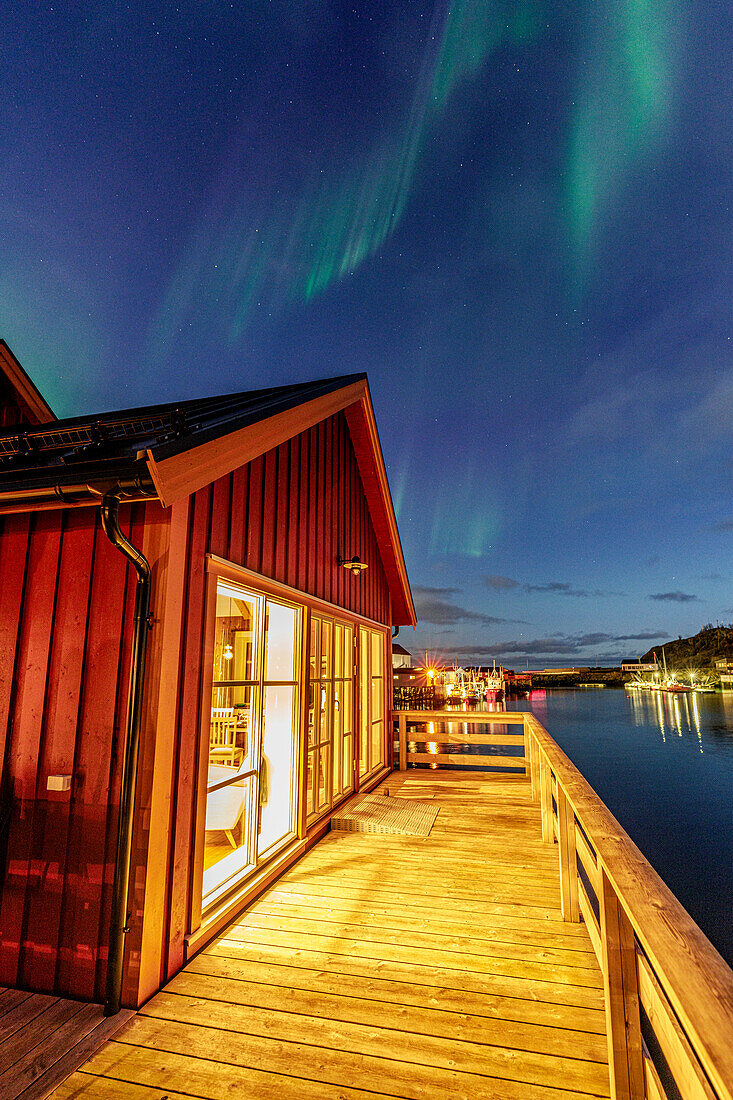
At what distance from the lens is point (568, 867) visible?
3248 millimetres

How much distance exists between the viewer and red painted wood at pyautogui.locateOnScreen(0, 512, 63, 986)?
2486mm

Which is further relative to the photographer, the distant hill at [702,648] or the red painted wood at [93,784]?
the distant hill at [702,648]

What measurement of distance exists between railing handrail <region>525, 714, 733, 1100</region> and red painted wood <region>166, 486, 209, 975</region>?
1909 mm

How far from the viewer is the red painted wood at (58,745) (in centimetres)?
243

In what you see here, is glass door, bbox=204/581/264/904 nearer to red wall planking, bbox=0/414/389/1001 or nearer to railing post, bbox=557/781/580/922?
red wall planking, bbox=0/414/389/1001

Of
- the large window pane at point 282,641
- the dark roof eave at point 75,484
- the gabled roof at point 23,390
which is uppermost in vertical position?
the gabled roof at point 23,390

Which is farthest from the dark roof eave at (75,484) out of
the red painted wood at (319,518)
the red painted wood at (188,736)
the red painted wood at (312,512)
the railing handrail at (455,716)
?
the railing handrail at (455,716)

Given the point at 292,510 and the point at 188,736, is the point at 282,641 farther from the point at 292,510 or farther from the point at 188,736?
the point at 188,736

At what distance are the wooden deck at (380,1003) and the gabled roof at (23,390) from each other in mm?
4361

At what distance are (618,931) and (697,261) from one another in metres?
24.1

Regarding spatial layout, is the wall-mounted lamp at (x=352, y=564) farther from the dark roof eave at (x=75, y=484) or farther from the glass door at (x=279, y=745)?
the dark roof eave at (x=75, y=484)

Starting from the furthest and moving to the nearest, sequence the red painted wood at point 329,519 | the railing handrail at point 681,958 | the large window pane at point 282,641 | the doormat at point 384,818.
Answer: the red painted wood at point 329,519 < the doormat at point 384,818 < the large window pane at point 282,641 < the railing handrail at point 681,958

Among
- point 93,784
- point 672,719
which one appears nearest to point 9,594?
point 93,784

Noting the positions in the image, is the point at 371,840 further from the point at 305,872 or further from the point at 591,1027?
the point at 591,1027
